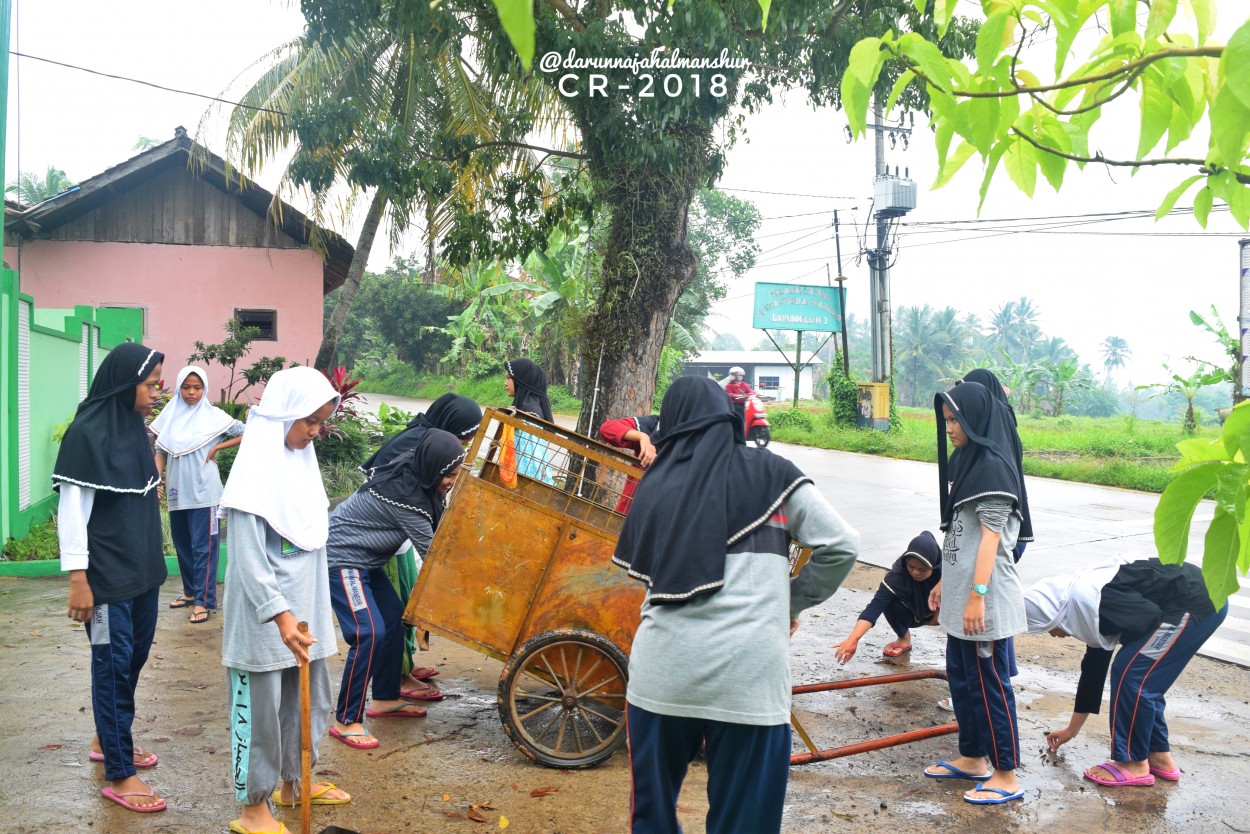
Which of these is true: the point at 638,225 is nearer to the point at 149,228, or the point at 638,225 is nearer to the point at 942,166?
the point at 942,166

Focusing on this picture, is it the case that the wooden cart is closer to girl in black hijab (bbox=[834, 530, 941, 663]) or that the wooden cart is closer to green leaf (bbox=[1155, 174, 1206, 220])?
girl in black hijab (bbox=[834, 530, 941, 663])

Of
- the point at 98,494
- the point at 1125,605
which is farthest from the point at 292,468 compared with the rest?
the point at 1125,605

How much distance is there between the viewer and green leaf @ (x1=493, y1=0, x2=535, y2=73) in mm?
994

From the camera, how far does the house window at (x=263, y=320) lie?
1574cm

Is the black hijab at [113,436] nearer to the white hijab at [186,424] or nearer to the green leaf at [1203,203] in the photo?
the white hijab at [186,424]

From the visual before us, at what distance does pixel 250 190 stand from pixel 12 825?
43.4ft

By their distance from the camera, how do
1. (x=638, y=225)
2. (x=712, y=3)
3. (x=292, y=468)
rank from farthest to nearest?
1. (x=638, y=225)
2. (x=712, y=3)
3. (x=292, y=468)

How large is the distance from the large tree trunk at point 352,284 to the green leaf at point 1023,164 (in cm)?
1389

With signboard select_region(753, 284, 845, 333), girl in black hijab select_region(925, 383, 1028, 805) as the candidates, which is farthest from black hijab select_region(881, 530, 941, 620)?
signboard select_region(753, 284, 845, 333)

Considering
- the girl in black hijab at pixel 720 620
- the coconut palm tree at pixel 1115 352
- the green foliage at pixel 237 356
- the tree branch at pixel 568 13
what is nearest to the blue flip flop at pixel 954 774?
the girl in black hijab at pixel 720 620

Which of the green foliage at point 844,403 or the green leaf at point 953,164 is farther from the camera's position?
the green foliage at point 844,403

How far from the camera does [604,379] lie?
357 inches

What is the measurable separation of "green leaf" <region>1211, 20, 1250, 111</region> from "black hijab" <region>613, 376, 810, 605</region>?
169 cm

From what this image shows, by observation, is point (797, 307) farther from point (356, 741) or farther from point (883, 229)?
point (356, 741)
